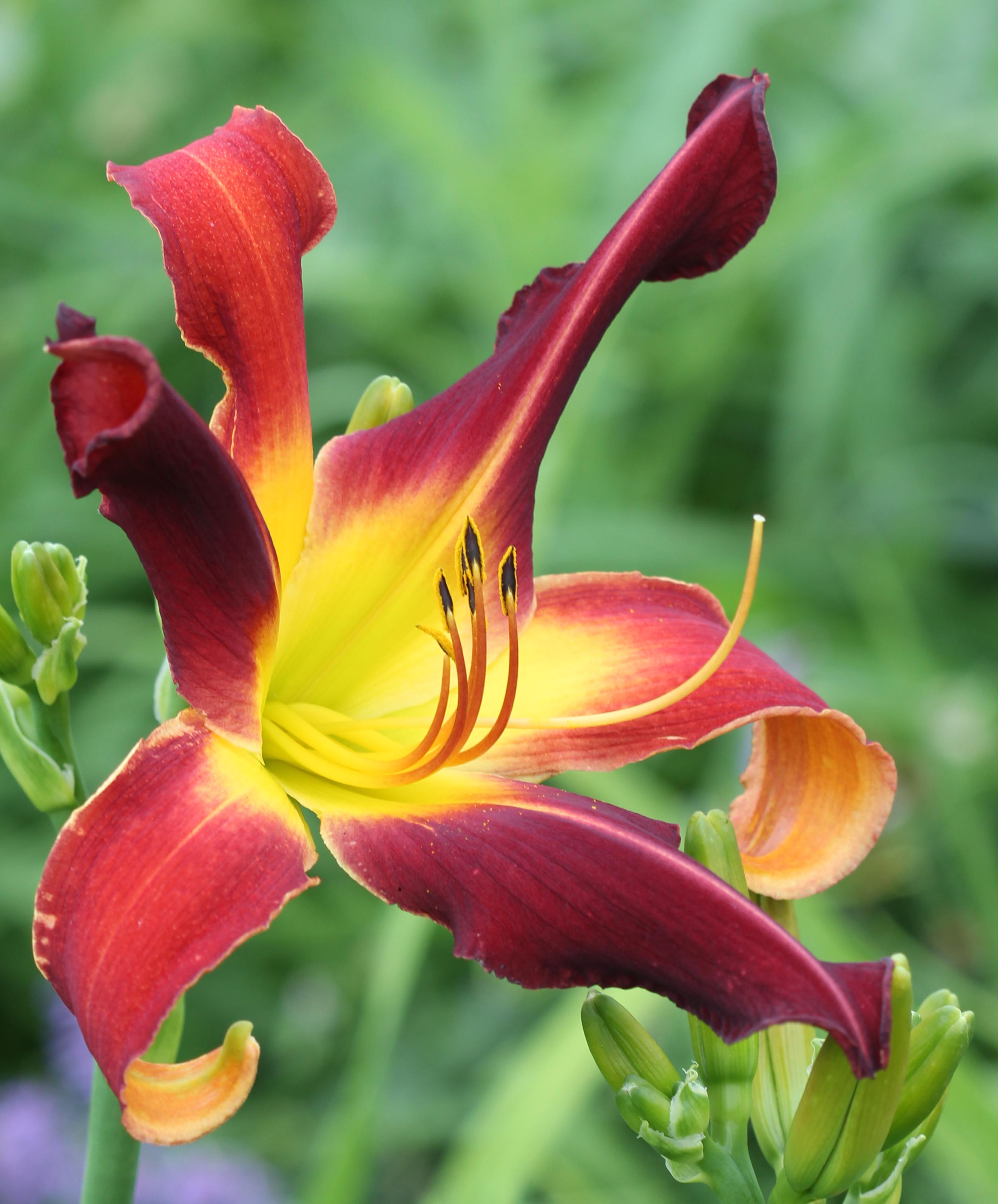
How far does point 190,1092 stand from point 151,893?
10 centimetres

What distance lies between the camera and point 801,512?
257 centimetres

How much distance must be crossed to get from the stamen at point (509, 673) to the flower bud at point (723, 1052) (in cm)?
13

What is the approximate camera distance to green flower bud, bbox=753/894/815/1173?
87cm

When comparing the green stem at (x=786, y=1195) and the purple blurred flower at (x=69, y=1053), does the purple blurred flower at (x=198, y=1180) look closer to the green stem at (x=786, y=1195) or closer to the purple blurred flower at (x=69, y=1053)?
the purple blurred flower at (x=69, y=1053)

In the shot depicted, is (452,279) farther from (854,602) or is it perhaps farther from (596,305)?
(596,305)

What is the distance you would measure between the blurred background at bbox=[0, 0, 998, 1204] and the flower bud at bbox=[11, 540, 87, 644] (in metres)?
0.82

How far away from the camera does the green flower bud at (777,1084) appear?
869mm

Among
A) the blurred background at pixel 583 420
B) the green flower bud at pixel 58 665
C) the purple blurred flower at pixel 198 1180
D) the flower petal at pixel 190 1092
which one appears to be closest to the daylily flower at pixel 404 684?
Answer: the flower petal at pixel 190 1092

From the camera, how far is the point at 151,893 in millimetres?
665

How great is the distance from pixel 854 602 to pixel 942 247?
922mm

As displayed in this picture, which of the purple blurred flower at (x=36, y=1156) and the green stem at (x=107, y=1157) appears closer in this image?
the green stem at (x=107, y=1157)

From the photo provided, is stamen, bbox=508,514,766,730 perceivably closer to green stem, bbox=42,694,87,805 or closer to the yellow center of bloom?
the yellow center of bloom

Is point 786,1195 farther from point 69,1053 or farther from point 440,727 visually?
point 69,1053

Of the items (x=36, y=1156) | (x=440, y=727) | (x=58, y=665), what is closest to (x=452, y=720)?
(x=440, y=727)
